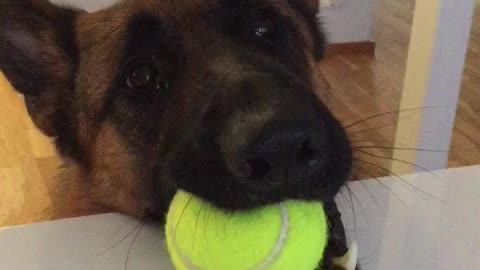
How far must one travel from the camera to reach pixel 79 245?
0.98m

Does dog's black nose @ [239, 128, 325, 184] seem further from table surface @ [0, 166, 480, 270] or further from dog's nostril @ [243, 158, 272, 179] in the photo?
table surface @ [0, 166, 480, 270]

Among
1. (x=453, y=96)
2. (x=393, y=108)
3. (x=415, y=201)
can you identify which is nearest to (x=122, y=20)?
(x=415, y=201)

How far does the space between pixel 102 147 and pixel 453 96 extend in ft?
3.46

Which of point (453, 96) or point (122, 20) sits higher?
point (122, 20)

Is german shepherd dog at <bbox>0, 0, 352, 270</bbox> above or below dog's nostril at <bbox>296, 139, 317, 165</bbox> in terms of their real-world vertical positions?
below

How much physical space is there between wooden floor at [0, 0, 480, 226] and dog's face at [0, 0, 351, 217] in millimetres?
957

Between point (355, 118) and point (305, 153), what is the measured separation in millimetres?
2256

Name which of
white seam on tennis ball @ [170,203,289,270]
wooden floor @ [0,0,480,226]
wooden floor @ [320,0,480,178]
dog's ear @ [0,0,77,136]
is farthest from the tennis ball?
wooden floor @ [320,0,480,178]

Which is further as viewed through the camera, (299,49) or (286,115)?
(299,49)

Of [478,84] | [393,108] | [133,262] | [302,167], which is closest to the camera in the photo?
[302,167]

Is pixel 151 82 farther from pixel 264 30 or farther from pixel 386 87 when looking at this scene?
pixel 386 87

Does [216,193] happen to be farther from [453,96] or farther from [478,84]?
[478,84]

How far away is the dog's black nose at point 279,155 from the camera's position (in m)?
0.77

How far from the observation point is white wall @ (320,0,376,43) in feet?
13.2
